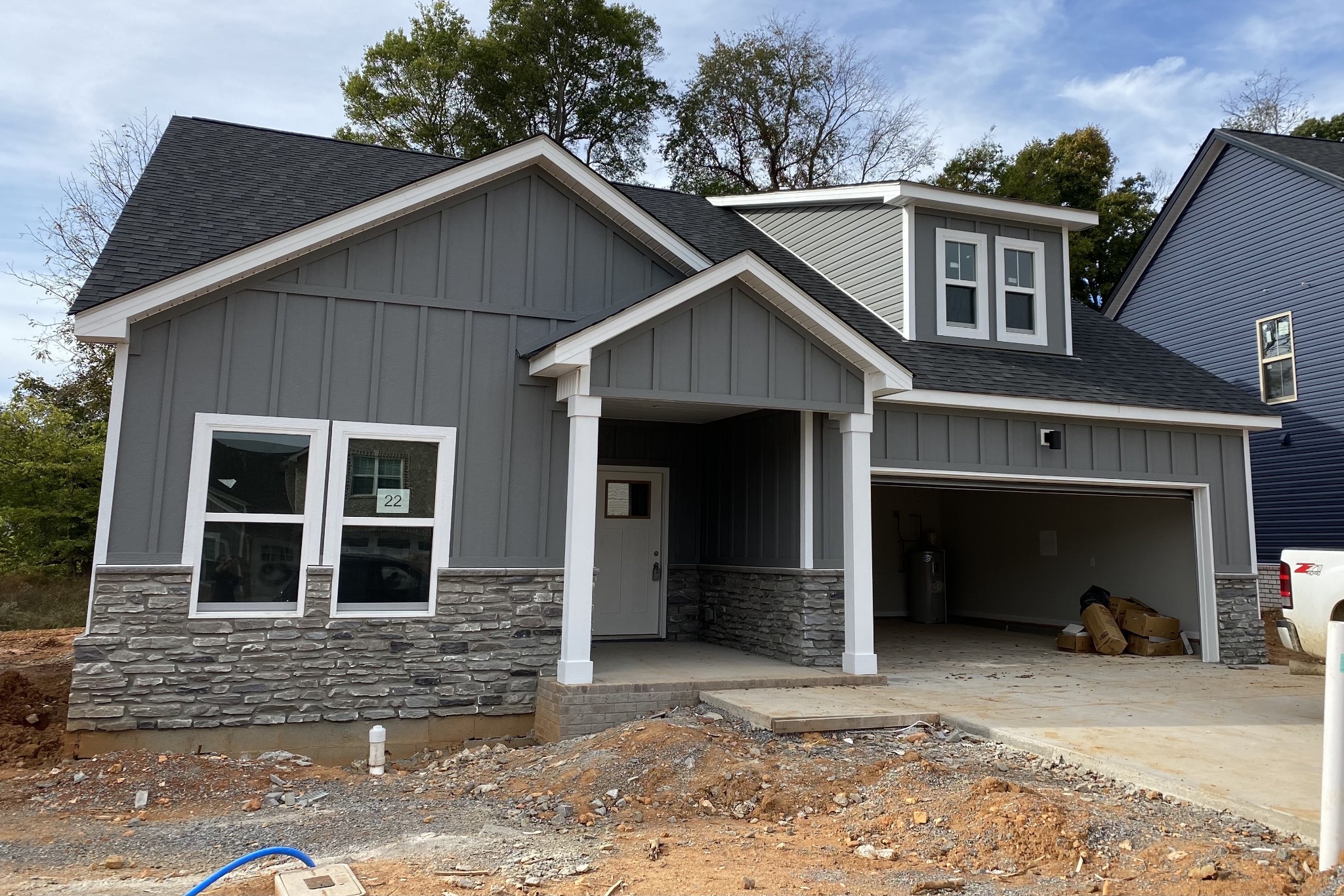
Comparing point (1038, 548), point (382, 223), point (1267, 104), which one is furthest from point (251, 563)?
point (1267, 104)

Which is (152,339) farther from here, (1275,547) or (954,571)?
(1275,547)

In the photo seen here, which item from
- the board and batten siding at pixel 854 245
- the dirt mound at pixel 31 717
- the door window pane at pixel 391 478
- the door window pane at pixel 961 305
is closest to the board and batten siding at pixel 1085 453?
the door window pane at pixel 961 305

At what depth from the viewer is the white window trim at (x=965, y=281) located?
10930mm

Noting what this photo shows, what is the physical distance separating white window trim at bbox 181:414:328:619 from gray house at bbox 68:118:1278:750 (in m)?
0.02

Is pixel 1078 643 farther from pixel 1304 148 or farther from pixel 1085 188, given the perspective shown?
pixel 1085 188

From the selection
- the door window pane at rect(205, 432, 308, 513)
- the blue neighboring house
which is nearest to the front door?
the door window pane at rect(205, 432, 308, 513)

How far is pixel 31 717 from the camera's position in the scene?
24.4 ft

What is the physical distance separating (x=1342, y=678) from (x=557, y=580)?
5.59 metres

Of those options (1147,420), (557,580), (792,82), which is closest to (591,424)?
(557,580)

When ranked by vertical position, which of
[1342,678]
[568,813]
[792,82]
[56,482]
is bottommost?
[568,813]

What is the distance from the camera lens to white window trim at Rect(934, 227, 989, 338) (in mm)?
10930

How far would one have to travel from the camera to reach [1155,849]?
425 centimetres

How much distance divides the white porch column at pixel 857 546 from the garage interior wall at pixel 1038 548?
3.03 metres

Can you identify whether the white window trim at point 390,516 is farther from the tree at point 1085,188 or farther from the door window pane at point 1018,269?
the tree at point 1085,188
